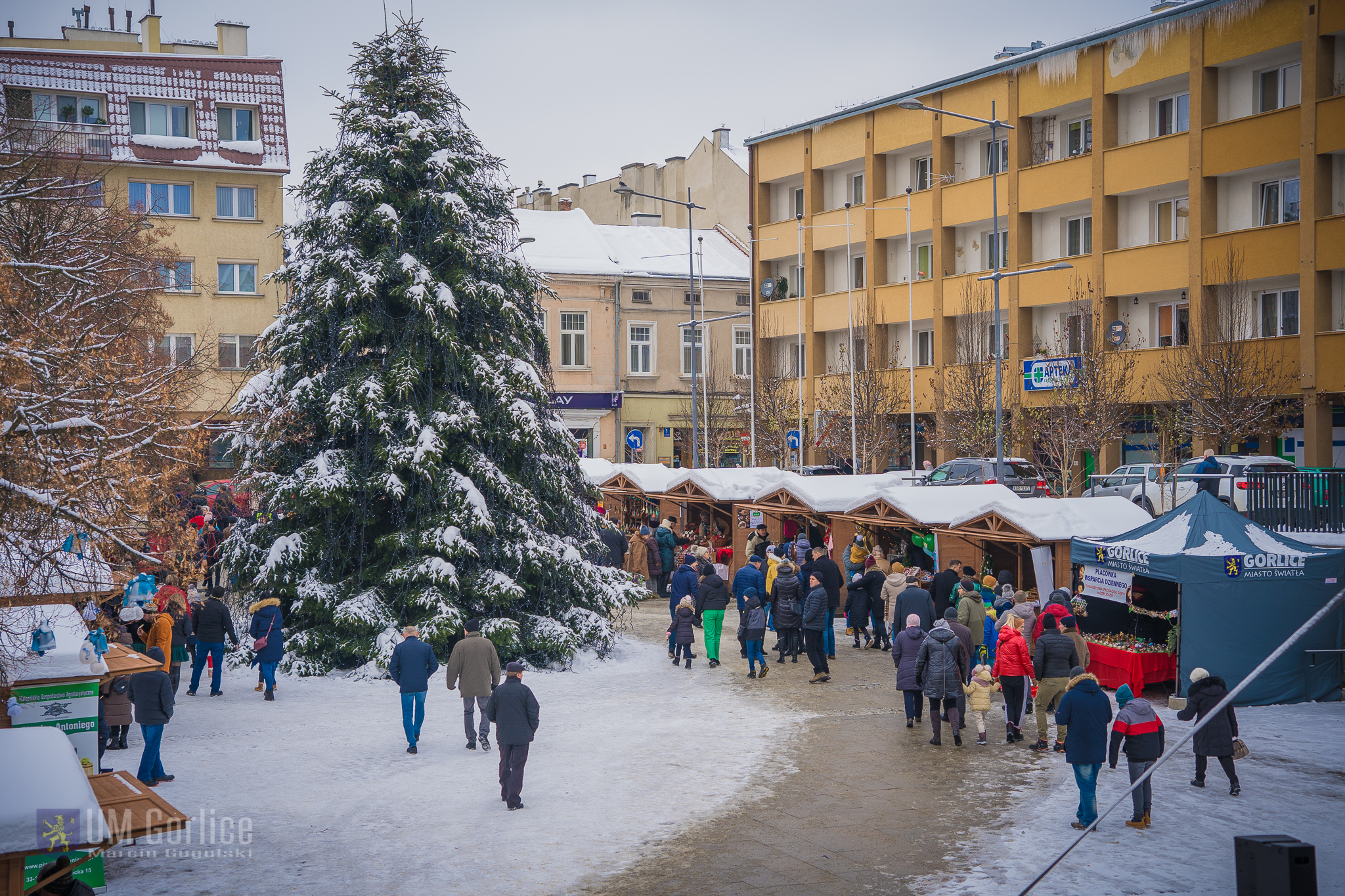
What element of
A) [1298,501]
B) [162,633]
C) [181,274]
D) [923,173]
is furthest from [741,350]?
[162,633]

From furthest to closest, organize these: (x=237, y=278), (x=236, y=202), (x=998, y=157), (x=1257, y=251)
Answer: (x=236, y=202)
(x=237, y=278)
(x=998, y=157)
(x=1257, y=251)

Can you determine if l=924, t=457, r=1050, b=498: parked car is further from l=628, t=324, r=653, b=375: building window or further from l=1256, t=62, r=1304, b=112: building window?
l=628, t=324, r=653, b=375: building window

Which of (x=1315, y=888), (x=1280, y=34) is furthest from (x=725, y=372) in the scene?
(x=1315, y=888)

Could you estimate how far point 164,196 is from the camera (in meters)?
42.6

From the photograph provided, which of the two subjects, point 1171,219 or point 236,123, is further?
point 236,123

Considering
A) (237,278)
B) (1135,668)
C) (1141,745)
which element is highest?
(237,278)

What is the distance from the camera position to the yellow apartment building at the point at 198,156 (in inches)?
1642

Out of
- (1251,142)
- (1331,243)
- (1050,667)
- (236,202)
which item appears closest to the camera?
(1050,667)

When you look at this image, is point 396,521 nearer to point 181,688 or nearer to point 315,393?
point 315,393

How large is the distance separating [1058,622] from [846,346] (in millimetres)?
30917

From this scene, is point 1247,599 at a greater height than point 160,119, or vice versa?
point 160,119

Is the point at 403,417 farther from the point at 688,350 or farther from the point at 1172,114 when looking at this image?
the point at 688,350

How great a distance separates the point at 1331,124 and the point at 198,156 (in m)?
36.9

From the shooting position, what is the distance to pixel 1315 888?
7.98 meters
